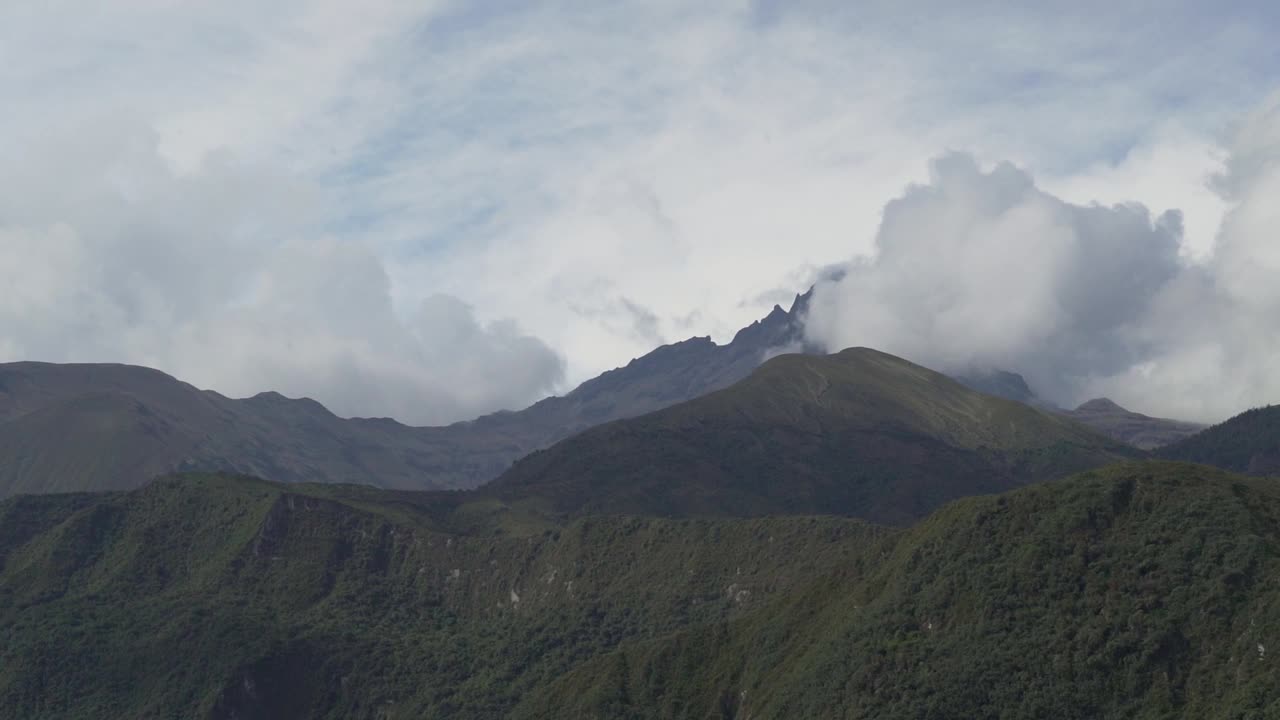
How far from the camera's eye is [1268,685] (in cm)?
18962

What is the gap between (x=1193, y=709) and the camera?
198 meters

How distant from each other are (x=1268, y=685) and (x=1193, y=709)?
38.5 feet
